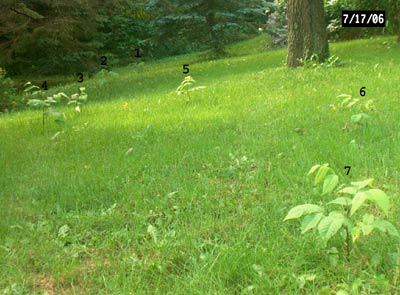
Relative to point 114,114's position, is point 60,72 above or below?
below

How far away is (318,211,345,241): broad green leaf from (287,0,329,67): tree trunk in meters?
8.25

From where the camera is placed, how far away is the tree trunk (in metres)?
10.7

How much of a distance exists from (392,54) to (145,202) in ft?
29.8

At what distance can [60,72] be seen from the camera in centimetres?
2006

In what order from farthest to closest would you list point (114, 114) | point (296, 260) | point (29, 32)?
point (29, 32) → point (114, 114) → point (296, 260)

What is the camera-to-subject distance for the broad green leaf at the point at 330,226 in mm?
2793

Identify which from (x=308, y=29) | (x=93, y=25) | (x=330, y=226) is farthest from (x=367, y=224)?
(x=93, y=25)

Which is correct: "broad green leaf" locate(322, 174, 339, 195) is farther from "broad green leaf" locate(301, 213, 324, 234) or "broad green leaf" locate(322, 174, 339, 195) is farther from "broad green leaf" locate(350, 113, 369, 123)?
"broad green leaf" locate(350, 113, 369, 123)

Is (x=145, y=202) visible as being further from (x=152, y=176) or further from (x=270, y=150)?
(x=270, y=150)

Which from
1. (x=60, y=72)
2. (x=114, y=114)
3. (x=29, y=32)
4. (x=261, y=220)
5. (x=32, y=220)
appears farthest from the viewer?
(x=60, y=72)

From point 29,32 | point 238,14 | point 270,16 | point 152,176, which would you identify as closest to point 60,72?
point 29,32
